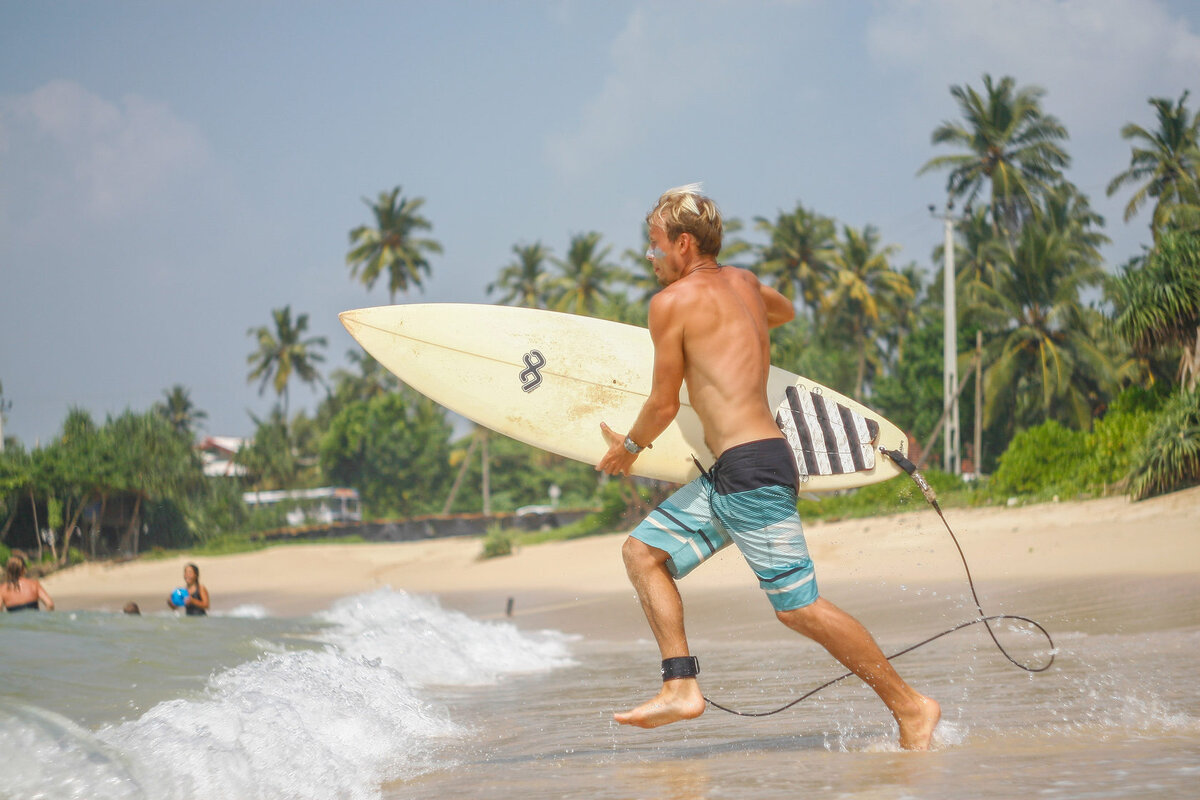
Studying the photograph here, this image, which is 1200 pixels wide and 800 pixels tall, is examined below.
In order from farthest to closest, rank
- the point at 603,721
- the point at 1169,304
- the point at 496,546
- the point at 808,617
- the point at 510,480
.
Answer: the point at 510,480
the point at 496,546
the point at 1169,304
the point at 603,721
the point at 808,617

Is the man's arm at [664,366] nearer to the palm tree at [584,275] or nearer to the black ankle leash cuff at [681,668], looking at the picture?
the black ankle leash cuff at [681,668]

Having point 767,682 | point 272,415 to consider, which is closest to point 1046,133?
point 767,682

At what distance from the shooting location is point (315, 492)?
5144 cm

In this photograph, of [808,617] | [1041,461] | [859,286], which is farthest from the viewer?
[859,286]

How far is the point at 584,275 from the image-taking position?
133ft

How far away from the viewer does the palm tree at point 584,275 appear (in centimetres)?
4056

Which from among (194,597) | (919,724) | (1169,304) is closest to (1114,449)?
(1169,304)

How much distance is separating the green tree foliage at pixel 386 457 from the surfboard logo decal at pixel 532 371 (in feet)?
150

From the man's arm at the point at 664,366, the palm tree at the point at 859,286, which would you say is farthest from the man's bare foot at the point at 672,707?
the palm tree at the point at 859,286

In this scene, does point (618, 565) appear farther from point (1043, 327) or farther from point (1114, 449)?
point (1043, 327)

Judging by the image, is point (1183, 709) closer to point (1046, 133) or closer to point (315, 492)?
point (1046, 133)

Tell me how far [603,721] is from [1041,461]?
12569 mm

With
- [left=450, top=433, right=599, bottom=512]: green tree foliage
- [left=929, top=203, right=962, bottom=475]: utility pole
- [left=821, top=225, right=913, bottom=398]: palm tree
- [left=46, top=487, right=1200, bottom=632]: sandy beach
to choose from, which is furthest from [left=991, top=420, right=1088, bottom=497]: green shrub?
[left=450, top=433, right=599, bottom=512]: green tree foliage

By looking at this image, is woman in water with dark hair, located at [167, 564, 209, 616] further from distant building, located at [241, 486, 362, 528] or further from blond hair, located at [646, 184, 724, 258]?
distant building, located at [241, 486, 362, 528]
